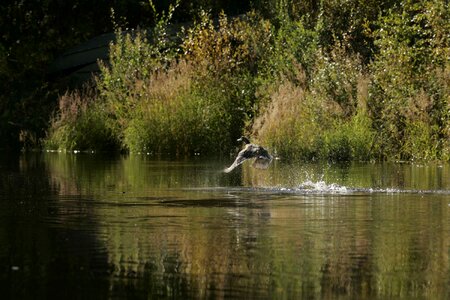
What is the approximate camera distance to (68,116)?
37562 millimetres

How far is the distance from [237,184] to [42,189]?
10.9 ft

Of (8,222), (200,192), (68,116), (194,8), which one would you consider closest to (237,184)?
(200,192)

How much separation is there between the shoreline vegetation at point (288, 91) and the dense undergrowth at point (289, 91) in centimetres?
3

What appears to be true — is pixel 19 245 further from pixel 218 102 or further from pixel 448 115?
pixel 218 102

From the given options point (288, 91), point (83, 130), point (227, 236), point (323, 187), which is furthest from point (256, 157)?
point (83, 130)

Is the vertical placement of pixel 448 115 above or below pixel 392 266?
above

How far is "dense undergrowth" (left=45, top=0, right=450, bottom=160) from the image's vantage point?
98.9 ft

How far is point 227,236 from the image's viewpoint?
14.0m

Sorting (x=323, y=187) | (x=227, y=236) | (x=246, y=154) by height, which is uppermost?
(x=246, y=154)

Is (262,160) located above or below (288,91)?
below

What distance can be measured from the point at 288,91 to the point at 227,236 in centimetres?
1897

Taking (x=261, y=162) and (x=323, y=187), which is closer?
(x=323, y=187)

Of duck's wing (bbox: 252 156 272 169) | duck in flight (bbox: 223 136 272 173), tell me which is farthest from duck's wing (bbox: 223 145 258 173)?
duck's wing (bbox: 252 156 272 169)

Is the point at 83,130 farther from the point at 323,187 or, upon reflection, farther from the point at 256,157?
the point at 323,187
